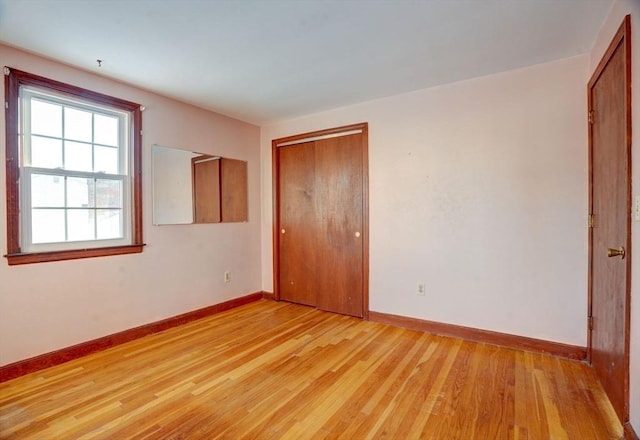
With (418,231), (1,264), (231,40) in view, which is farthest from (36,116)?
(418,231)

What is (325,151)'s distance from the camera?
3729mm

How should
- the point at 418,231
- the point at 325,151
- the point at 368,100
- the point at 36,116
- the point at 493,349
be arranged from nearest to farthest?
the point at 36,116 → the point at 493,349 → the point at 418,231 → the point at 368,100 → the point at 325,151

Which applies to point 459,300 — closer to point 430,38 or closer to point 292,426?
point 292,426

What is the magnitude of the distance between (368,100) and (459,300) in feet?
7.34

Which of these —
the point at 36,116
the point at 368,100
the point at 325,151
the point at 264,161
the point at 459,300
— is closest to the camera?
the point at 36,116

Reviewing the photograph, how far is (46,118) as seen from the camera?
2.44m

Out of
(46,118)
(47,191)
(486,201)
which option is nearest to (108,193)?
(47,191)

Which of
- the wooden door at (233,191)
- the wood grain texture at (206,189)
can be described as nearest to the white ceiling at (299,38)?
the wood grain texture at (206,189)

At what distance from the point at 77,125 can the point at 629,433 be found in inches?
163

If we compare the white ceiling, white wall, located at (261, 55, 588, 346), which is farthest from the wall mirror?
white wall, located at (261, 55, 588, 346)

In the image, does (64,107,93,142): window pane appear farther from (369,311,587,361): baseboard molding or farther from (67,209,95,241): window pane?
(369,311,587,361): baseboard molding

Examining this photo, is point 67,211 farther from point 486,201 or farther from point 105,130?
point 486,201

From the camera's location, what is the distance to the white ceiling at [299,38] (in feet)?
5.97

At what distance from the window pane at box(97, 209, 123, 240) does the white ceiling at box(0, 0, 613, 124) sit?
119 cm
